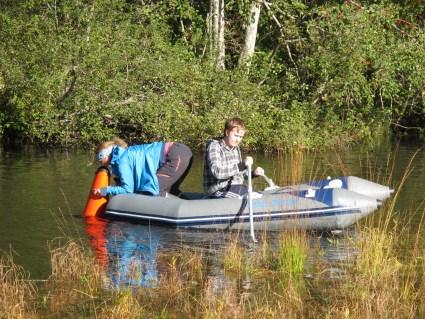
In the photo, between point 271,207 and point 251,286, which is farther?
point 271,207

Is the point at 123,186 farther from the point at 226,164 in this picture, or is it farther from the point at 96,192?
the point at 226,164

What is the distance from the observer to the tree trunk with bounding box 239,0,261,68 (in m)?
19.6

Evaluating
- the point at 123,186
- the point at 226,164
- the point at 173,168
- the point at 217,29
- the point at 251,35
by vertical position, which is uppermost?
the point at 217,29

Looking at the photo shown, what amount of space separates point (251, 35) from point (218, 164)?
1031cm

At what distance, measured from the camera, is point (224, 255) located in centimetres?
840

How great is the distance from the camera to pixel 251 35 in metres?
20.0

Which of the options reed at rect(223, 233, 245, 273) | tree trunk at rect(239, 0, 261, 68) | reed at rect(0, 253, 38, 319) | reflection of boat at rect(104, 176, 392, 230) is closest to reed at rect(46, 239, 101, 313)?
reed at rect(0, 253, 38, 319)

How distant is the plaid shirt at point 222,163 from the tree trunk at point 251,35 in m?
9.46

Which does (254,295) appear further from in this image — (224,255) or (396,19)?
(396,19)

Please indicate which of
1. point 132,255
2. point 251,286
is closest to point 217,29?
point 132,255

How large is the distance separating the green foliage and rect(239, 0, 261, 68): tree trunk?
22 centimetres

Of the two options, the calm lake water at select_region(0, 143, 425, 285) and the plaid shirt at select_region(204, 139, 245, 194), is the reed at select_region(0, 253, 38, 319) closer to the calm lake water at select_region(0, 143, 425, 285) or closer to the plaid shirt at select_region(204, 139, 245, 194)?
the calm lake water at select_region(0, 143, 425, 285)

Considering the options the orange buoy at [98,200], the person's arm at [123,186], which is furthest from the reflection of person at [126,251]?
the person's arm at [123,186]

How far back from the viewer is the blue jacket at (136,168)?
34.8 feet
